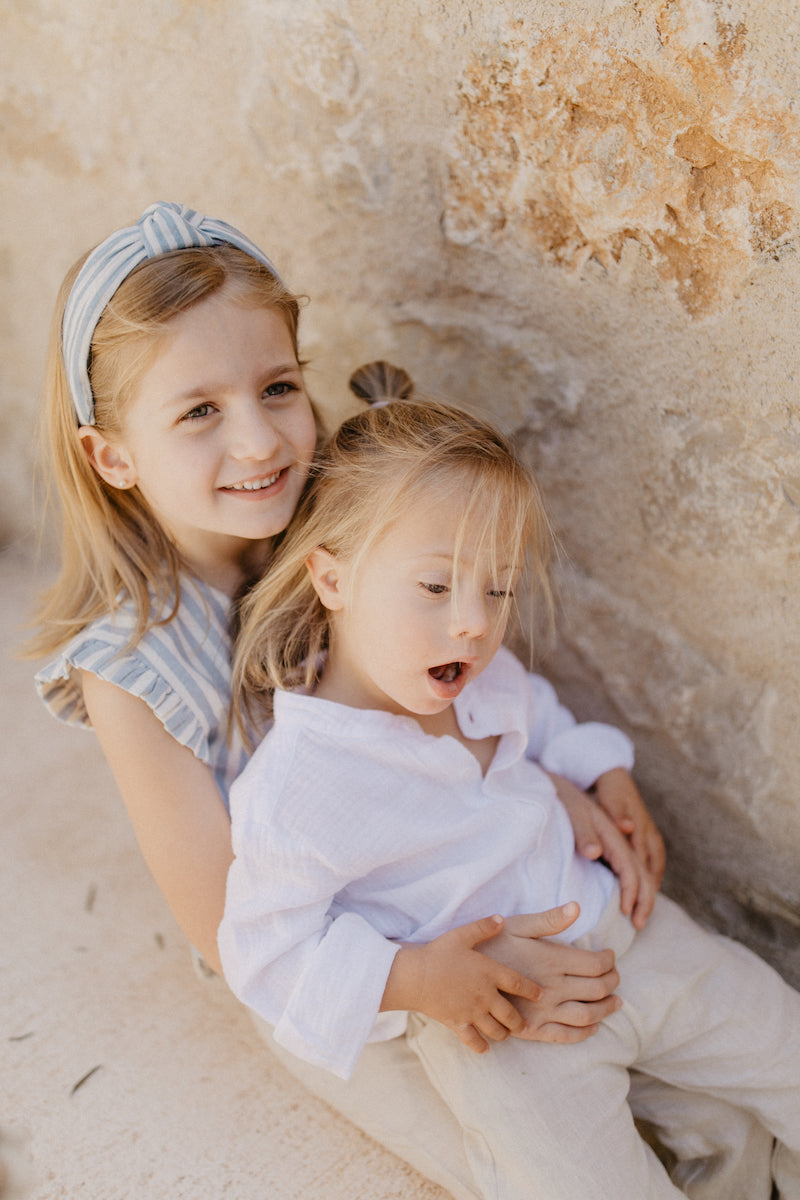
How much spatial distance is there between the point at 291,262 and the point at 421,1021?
3.71ft

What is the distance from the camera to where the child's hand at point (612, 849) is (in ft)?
4.37

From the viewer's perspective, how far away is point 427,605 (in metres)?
1.13

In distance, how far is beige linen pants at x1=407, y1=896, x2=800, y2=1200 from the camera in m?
1.11

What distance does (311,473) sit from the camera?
1.34m

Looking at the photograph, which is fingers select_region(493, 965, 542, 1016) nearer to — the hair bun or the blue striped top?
the blue striped top

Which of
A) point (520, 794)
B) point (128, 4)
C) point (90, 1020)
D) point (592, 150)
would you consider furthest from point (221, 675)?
point (128, 4)

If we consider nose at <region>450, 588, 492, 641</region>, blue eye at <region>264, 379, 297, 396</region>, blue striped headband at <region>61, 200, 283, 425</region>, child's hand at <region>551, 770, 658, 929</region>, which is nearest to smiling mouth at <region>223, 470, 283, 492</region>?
blue eye at <region>264, 379, 297, 396</region>

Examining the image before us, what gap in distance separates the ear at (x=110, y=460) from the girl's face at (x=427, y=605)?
1.10 ft

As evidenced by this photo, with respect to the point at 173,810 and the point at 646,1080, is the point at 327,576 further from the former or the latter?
the point at 646,1080

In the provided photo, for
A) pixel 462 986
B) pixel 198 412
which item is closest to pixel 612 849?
pixel 462 986

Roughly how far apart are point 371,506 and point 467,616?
0.18 metres

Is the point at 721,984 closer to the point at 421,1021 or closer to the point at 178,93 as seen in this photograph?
the point at 421,1021

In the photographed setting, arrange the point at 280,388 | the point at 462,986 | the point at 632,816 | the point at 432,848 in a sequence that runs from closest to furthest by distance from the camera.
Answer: the point at 462,986 < the point at 432,848 < the point at 280,388 < the point at 632,816

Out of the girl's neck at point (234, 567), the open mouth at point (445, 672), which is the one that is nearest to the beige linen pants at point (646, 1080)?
the open mouth at point (445, 672)
